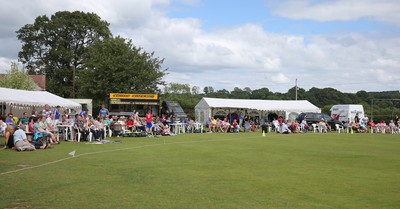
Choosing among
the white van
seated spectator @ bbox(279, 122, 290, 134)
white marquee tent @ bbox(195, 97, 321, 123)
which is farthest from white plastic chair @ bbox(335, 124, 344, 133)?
white marquee tent @ bbox(195, 97, 321, 123)

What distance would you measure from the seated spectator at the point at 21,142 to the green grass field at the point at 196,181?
1351 mm

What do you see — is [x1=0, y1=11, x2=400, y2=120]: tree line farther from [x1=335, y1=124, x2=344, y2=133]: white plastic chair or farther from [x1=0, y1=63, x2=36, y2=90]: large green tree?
[x1=335, y1=124, x2=344, y2=133]: white plastic chair

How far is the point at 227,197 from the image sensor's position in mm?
7273

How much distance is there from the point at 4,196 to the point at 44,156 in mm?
6428

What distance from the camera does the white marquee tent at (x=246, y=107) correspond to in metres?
41.6

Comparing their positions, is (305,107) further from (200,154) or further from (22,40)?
(22,40)

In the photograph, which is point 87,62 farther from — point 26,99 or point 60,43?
point 26,99

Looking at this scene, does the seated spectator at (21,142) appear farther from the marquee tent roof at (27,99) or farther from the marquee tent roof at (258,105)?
the marquee tent roof at (258,105)

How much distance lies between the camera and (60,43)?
54844mm

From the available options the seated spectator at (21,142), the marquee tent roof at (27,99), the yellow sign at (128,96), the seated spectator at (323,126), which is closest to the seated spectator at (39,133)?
the seated spectator at (21,142)

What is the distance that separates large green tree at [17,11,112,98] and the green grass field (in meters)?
43.7

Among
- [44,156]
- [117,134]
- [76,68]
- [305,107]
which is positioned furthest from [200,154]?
[76,68]

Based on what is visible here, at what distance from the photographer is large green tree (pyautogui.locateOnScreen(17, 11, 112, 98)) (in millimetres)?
55094

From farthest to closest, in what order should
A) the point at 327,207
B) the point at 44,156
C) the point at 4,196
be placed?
1. the point at 44,156
2. the point at 4,196
3. the point at 327,207
